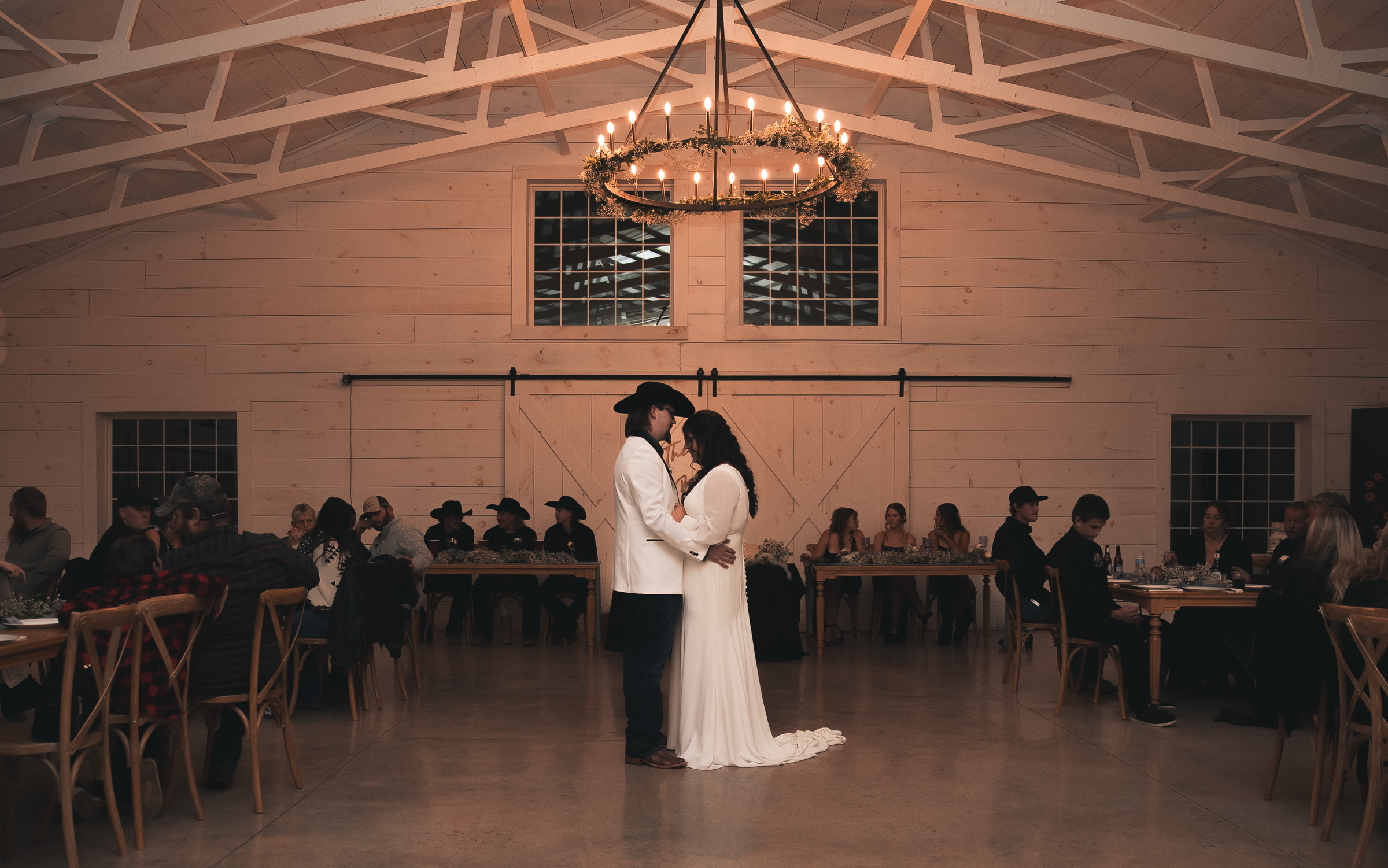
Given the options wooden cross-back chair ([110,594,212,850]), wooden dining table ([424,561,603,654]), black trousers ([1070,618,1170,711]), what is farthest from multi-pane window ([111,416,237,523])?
black trousers ([1070,618,1170,711])

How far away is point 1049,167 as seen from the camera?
904 cm

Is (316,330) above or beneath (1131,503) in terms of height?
above

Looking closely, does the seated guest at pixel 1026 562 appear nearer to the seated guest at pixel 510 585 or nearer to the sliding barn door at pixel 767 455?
the sliding barn door at pixel 767 455

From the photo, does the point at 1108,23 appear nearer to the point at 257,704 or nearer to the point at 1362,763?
the point at 1362,763

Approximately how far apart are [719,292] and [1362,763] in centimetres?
654

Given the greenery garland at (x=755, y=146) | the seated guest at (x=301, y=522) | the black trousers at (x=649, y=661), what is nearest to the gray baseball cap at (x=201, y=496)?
the black trousers at (x=649, y=661)

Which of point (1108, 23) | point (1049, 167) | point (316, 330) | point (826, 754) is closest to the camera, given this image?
point (826, 754)

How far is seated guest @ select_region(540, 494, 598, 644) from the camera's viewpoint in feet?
28.5

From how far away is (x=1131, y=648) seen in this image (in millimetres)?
5594

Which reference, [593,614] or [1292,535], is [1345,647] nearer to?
[1292,535]

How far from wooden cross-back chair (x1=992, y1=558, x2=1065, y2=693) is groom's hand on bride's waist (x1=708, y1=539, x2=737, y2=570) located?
2.40 metres

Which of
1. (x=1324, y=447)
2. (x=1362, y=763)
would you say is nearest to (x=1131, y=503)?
(x=1324, y=447)

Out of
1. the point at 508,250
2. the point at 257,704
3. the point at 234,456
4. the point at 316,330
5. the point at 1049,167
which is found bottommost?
the point at 257,704

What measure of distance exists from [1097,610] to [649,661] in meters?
2.60
